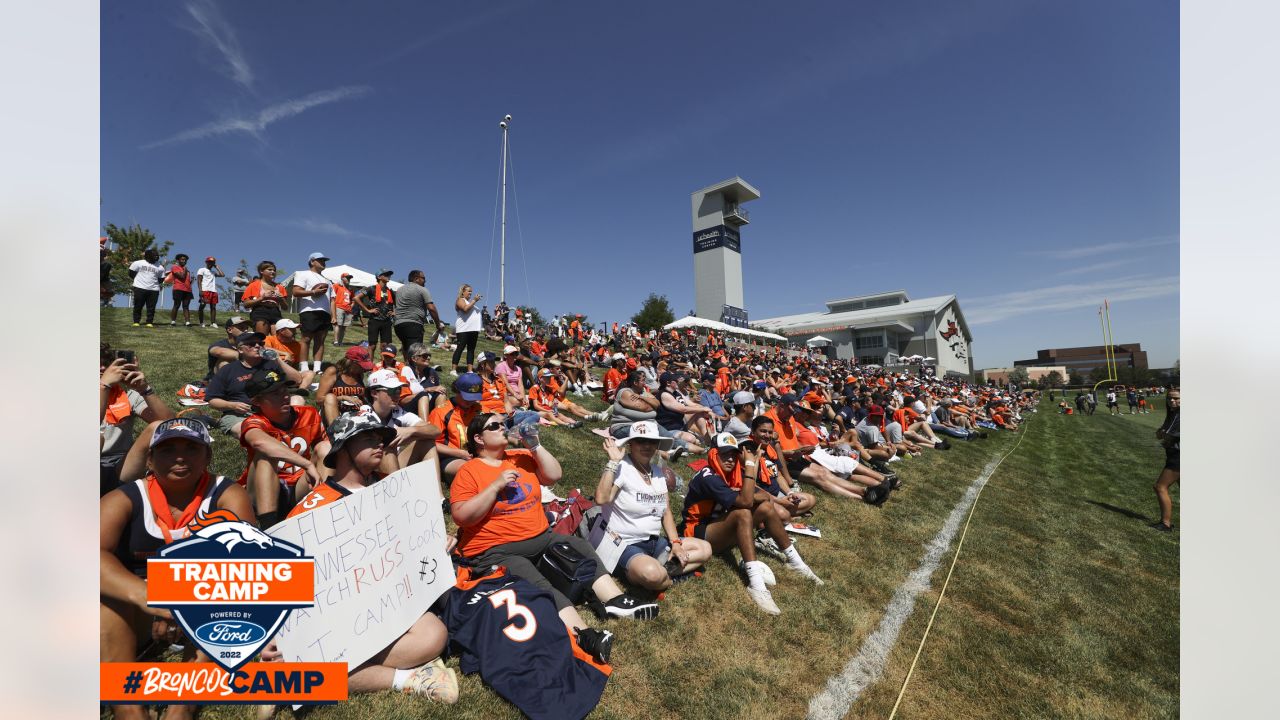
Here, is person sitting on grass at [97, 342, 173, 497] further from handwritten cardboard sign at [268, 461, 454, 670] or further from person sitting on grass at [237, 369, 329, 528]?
handwritten cardboard sign at [268, 461, 454, 670]

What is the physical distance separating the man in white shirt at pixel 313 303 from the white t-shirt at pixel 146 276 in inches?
236

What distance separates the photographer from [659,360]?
16.6 meters

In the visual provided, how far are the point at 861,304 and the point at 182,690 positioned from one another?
8504 centimetres

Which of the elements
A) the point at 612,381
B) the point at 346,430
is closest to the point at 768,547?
the point at 346,430

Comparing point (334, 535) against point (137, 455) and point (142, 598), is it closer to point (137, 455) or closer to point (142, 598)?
point (142, 598)

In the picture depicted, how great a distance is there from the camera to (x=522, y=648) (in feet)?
9.14

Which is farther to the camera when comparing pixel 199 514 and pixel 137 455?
pixel 137 455

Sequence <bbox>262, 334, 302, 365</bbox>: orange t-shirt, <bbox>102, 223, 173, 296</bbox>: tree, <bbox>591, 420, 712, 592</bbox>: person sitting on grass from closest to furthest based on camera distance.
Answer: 1. <bbox>591, 420, 712, 592</bbox>: person sitting on grass
2. <bbox>262, 334, 302, 365</bbox>: orange t-shirt
3. <bbox>102, 223, 173, 296</bbox>: tree

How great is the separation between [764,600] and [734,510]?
0.84 m

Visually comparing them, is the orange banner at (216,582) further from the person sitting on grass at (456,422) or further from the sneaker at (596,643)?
the person sitting on grass at (456,422)

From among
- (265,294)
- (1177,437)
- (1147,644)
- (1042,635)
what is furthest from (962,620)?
(265,294)

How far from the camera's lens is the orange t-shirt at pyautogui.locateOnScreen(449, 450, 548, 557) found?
11.7 feet

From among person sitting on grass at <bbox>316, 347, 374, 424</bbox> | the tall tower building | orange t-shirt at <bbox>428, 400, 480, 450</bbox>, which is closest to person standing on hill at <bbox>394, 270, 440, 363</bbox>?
person sitting on grass at <bbox>316, 347, 374, 424</bbox>

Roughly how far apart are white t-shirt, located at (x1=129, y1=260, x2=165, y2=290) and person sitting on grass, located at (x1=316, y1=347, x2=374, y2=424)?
9.46 metres
